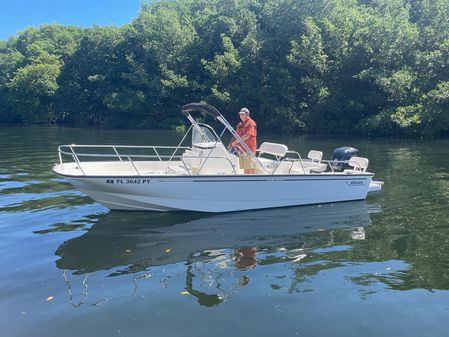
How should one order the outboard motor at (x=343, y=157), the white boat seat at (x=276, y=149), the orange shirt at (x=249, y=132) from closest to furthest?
the orange shirt at (x=249, y=132) < the white boat seat at (x=276, y=149) < the outboard motor at (x=343, y=157)

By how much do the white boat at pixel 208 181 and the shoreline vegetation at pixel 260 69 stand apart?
24728 millimetres

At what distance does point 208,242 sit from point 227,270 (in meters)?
1.62

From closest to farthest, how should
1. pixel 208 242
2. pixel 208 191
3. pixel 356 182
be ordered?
pixel 208 242
pixel 208 191
pixel 356 182

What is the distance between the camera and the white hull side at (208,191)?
34.4ft

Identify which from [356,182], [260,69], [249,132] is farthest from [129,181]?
[260,69]

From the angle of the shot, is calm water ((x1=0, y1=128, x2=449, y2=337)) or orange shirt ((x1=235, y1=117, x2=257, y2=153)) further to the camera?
orange shirt ((x1=235, y1=117, x2=257, y2=153))

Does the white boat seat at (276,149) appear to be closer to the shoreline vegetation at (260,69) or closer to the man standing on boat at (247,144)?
the man standing on boat at (247,144)

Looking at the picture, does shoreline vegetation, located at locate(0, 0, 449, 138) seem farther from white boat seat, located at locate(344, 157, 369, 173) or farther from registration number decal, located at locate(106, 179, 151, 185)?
registration number decal, located at locate(106, 179, 151, 185)

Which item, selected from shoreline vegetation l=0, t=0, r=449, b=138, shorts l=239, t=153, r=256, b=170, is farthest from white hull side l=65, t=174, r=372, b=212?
shoreline vegetation l=0, t=0, r=449, b=138

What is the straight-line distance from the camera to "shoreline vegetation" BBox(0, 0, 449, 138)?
37.3 meters

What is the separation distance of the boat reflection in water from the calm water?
30 mm

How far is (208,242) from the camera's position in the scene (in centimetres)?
916

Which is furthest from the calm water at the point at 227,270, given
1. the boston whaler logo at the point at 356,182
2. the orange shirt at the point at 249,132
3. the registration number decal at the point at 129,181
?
the orange shirt at the point at 249,132

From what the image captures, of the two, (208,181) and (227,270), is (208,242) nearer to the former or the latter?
(227,270)
